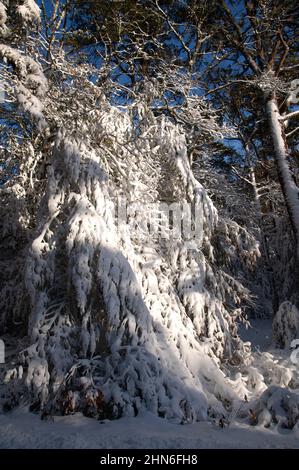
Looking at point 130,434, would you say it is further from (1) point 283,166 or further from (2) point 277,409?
(1) point 283,166

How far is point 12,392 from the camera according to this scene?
575cm

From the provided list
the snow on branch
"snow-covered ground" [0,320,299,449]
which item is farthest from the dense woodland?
"snow-covered ground" [0,320,299,449]

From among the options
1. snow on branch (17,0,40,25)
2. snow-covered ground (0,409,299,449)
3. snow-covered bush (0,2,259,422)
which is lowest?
snow-covered ground (0,409,299,449)

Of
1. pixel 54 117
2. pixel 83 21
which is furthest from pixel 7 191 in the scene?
pixel 83 21

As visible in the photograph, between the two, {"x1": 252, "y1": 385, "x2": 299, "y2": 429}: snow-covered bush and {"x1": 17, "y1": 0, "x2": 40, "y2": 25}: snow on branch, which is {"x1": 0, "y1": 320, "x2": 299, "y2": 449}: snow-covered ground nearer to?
{"x1": 252, "y1": 385, "x2": 299, "y2": 429}: snow-covered bush

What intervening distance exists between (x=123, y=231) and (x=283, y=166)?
15.6 feet

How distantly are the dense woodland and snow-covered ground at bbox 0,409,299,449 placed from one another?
228mm

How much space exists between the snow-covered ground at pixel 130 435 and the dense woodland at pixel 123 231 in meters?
0.23

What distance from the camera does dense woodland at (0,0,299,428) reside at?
5.67 metres

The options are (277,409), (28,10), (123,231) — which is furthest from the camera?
(123,231)

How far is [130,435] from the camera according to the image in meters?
4.63

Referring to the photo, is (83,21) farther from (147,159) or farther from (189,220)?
(189,220)

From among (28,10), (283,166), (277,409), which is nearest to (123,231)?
(277,409)

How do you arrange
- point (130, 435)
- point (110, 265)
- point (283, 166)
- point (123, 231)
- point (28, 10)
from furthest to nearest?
point (283, 166) < point (123, 231) < point (28, 10) < point (110, 265) < point (130, 435)
